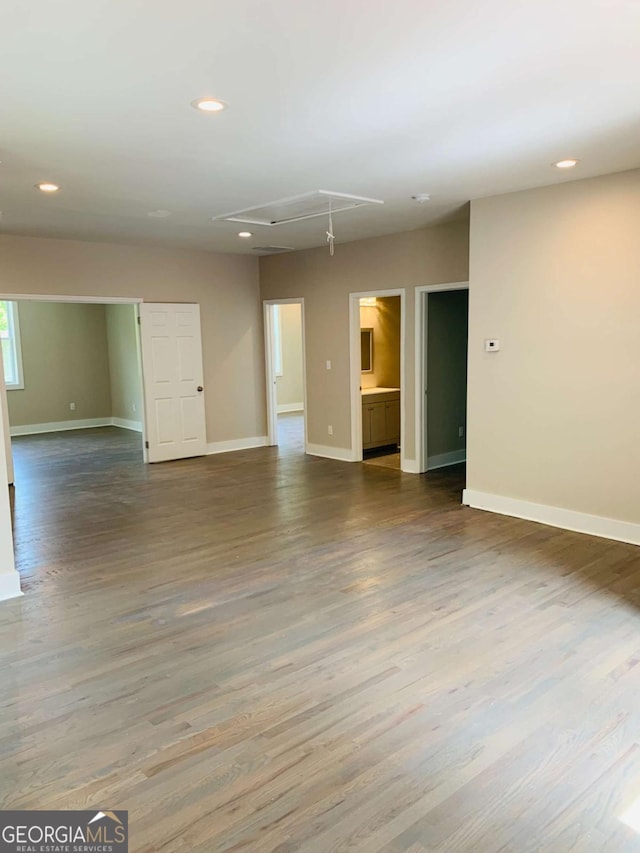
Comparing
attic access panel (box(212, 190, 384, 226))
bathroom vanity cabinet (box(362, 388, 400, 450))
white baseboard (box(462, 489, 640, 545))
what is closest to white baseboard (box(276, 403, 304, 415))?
bathroom vanity cabinet (box(362, 388, 400, 450))

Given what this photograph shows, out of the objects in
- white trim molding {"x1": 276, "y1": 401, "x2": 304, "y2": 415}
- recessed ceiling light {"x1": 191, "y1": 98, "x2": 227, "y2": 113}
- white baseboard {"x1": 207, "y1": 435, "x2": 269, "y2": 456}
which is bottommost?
white baseboard {"x1": 207, "y1": 435, "x2": 269, "y2": 456}

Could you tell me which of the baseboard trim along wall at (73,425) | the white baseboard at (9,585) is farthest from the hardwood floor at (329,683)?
the baseboard trim along wall at (73,425)

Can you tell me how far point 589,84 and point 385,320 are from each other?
5.62 meters

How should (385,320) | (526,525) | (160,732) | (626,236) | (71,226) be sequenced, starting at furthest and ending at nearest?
(385,320)
(71,226)
(526,525)
(626,236)
(160,732)

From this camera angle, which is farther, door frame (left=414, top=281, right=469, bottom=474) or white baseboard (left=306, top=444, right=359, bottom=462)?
white baseboard (left=306, top=444, right=359, bottom=462)

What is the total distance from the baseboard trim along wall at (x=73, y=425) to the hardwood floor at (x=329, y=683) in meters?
5.94

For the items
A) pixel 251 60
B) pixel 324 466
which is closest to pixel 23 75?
pixel 251 60

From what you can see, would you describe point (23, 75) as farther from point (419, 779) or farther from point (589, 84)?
point (419, 779)

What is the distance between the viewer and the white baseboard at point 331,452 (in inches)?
309

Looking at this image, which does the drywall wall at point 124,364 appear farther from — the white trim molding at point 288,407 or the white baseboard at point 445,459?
the white baseboard at point 445,459

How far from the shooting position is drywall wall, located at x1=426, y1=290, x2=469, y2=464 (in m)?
6.97

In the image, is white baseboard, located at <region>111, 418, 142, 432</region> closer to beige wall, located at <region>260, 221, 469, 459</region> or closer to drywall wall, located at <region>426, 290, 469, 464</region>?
beige wall, located at <region>260, 221, 469, 459</region>

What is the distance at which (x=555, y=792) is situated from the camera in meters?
2.10

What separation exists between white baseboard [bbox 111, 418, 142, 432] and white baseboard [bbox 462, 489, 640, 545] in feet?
22.4
